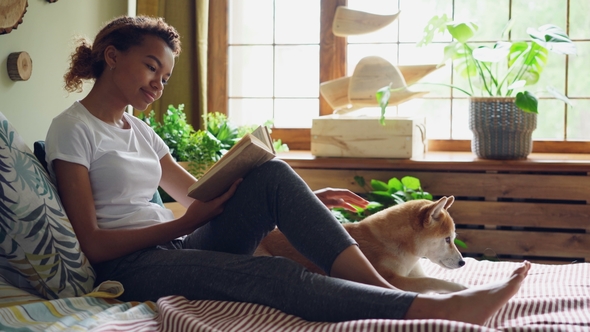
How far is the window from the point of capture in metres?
3.09

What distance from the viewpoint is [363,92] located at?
298 centimetres

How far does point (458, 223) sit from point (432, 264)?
0.95 metres

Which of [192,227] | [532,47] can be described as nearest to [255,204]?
[192,227]

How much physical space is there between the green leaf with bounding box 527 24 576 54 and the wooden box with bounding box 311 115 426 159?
0.61 metres

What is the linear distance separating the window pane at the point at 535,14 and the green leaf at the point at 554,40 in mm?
403

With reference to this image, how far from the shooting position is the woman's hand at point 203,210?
153 cm

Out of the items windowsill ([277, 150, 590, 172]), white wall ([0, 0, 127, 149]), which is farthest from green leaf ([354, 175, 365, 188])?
white wall ([0, 0, 127, 149])

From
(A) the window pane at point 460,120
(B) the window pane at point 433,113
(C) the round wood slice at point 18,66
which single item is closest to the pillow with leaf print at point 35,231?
(C) the round wood slice at point 18,66

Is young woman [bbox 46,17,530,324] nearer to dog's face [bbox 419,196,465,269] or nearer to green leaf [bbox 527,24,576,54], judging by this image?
dog's face [bbox 419,196,465,269]

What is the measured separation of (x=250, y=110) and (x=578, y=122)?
65.0 inches

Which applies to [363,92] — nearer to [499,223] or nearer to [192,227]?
[499,223]

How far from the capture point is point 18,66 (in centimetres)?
221

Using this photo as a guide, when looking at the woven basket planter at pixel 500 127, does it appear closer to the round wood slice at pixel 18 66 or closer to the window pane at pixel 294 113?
the window pane at pixel 294 113

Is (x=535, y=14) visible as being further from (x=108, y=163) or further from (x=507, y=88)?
(x=108, y=163)
